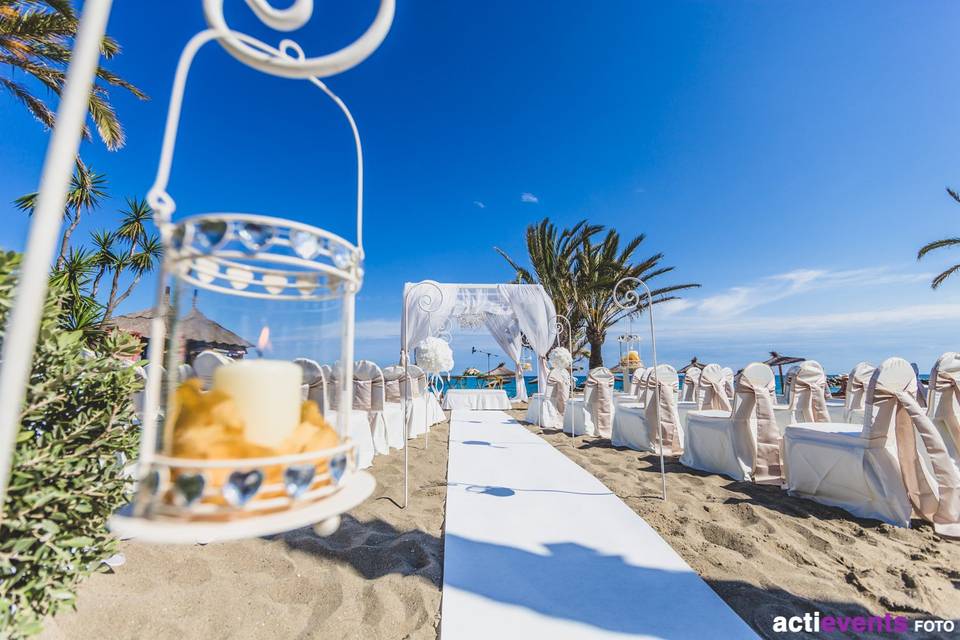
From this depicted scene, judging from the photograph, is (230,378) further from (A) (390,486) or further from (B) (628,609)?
(A) (390,486)

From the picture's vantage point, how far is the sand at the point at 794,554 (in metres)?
2.20

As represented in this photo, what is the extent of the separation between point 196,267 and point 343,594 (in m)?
2.10

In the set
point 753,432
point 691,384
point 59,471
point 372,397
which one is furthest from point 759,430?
point 59,471

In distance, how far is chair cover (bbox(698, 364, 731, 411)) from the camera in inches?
250

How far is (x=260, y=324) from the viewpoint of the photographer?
95cm

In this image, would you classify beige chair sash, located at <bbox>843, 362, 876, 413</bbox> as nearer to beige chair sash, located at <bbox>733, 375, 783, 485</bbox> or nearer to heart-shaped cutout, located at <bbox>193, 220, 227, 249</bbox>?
beige chair sash, located at <bbox>733, 375, 783, 485</bbox>

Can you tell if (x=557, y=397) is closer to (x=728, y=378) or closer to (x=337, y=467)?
(x=728, y=378)

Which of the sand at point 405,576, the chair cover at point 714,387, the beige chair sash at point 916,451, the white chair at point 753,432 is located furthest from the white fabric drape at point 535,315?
the beige chair sash at point 916,451

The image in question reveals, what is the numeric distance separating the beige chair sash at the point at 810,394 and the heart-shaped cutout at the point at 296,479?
671cm

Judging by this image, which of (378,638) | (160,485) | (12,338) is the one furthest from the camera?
(378,638)

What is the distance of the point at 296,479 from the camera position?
67cm

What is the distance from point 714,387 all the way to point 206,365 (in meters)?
7.04

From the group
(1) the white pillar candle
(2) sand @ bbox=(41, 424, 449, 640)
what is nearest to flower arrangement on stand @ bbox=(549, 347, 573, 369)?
(2) sand @ bbox=(41, 424, 449, 640)

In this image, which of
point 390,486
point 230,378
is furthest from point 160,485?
point 390,486
